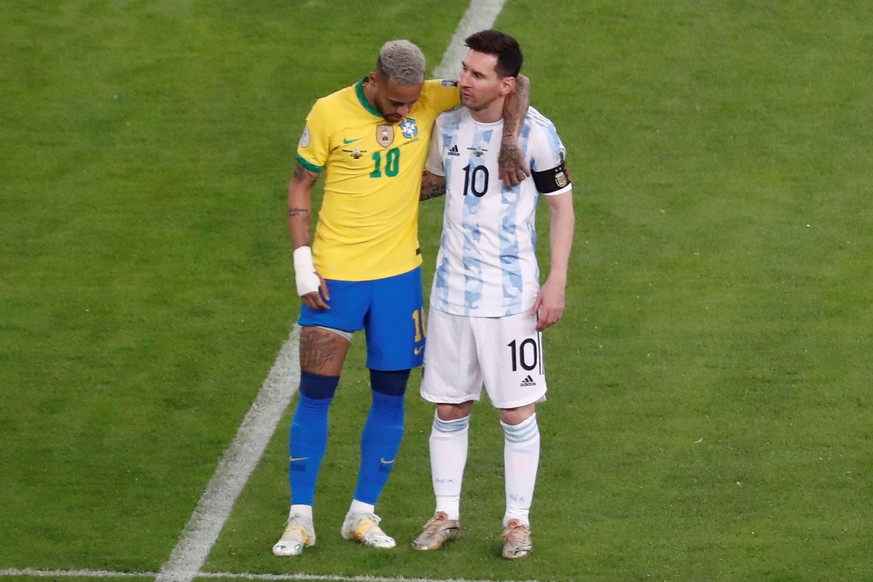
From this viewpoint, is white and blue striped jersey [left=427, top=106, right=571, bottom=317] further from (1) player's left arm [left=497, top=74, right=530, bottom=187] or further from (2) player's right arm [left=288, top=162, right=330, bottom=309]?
(2) player's right arm [left=288, top=162, right=330, bottom=309]

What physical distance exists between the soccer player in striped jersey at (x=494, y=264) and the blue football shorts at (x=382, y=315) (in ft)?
0.27

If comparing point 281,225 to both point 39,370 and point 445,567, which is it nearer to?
point 39,370

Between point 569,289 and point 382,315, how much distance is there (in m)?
2.59

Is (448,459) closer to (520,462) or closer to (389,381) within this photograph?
(520,462)

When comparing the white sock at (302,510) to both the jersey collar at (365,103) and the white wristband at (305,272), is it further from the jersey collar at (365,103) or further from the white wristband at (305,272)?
the jersey collar at (365,103)

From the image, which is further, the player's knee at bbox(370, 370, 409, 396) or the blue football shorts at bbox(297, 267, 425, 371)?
the player's knee at bbox(370, 370, 409, 396)

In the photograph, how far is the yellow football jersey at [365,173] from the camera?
19.4ft

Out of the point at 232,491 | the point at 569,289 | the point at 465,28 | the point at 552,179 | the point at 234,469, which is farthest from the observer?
the point at 465,28

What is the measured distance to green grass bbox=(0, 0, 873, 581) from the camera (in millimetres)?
6520

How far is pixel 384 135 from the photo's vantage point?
5945mm

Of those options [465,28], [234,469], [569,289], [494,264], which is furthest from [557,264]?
[465,28]

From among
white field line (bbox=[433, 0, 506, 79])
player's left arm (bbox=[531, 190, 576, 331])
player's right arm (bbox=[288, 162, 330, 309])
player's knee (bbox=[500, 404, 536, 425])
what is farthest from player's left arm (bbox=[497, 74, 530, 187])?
white field line (bbox=[433, 0, 506, 79])

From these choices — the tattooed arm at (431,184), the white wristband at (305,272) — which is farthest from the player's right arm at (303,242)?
the tattooed arm at (431,184)

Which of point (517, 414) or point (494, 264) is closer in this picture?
point (494, 264)
